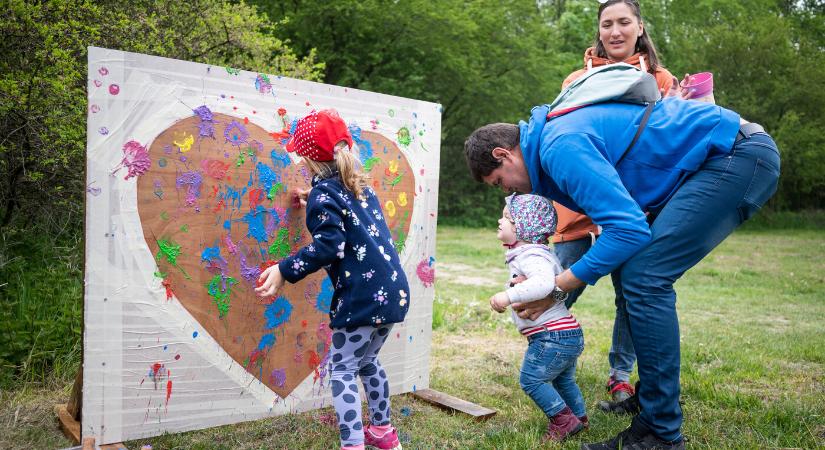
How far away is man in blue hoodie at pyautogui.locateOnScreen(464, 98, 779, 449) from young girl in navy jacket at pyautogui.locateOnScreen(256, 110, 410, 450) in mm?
760

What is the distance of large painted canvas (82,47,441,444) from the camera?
103 inches

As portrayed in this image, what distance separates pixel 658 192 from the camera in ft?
8.59

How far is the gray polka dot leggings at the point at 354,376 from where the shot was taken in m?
2.70

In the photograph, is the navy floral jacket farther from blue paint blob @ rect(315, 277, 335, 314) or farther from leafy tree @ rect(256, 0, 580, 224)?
leafy tree @ rect(256, 0, 580, 224)

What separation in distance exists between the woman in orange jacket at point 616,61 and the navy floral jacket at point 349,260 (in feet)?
3.46

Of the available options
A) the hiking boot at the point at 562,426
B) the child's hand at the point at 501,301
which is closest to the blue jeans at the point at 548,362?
the hiking boot at the point at 562,426

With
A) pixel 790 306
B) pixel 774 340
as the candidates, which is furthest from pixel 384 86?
pixel 774 340

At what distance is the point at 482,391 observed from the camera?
387cm

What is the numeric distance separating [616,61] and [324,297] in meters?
1.86

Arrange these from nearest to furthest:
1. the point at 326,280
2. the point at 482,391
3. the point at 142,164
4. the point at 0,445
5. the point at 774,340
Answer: the point at 142,164
the point at 0,445
the point at 326,280
the point at 482,391
the point at 774,340

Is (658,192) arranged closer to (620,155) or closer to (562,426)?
(620,155)

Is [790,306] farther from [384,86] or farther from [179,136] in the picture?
[384,86]

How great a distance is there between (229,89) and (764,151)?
2.20m

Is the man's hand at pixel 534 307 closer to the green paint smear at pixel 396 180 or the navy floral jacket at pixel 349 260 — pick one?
the navy floral jacket at pixel 349 260
